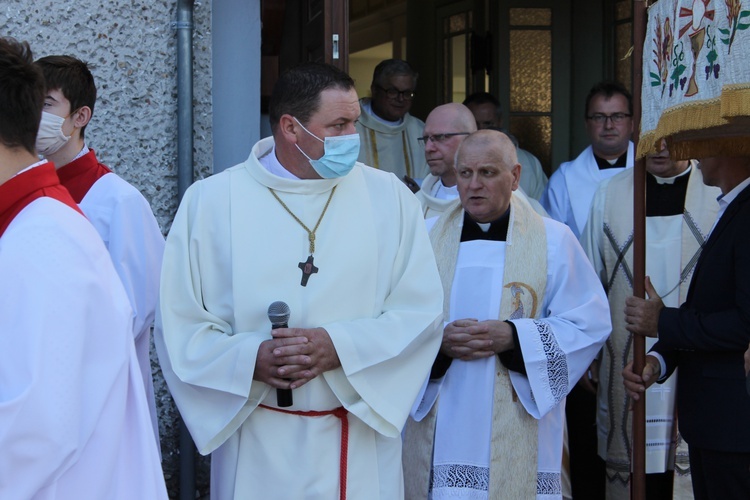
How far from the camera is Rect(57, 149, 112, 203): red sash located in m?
4.25

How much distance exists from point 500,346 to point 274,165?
1.15m

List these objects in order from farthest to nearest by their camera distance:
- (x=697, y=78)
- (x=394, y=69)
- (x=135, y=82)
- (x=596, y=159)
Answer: (x=394, y=69), (x=596, y=159), (x=135, y=82), (x=697, y=78)

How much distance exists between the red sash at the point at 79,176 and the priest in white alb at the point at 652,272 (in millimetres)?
2604

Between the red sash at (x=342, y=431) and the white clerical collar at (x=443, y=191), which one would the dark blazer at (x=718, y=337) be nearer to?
the red sash at (x=342, y=431)

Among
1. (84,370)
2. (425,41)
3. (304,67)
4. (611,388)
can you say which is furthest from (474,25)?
(84,370)

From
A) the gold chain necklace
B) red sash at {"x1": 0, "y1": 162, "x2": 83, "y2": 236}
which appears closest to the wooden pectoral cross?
the gold chain necklace

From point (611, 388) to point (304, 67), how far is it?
258cm

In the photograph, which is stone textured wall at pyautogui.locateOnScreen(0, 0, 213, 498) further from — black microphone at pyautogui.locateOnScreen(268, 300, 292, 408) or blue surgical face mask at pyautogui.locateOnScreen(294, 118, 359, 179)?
black microphone at pyautogui.locateOnScreen(268, 300, 292, 408)

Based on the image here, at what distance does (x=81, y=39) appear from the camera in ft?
16.7

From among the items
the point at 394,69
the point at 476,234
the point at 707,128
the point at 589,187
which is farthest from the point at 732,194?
the point at 394,69

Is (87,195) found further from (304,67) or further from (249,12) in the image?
(249,12)

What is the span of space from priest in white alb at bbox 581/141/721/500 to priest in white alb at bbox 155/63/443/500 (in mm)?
1890

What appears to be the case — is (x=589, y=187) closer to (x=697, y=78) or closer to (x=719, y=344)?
(x=719, y=344)

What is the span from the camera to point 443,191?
545 centimetres
